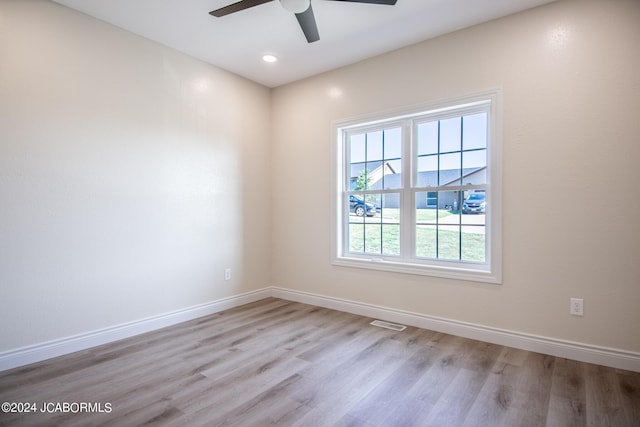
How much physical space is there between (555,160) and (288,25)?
251 centimetres

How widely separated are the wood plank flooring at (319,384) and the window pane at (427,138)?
1.79m

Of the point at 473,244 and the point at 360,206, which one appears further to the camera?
the point at 360,206

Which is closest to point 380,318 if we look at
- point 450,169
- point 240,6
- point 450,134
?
point 450,169

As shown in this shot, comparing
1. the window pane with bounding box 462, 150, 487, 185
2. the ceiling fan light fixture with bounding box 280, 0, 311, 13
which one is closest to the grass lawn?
the window pane with bounding box 462, 150, 487, 185

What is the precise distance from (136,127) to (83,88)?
0.48 metres

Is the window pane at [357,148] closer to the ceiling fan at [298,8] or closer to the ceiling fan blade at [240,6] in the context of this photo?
the ceiling fan at [298,8]

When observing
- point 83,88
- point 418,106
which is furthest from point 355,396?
point 83,88

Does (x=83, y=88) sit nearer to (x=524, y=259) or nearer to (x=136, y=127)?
(x=136, y=127)

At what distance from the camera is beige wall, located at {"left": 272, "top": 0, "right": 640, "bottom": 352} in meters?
2.38

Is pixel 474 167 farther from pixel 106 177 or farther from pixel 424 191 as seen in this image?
pixel 106 177

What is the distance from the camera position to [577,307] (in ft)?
8.27

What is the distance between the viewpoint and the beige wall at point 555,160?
2375mm

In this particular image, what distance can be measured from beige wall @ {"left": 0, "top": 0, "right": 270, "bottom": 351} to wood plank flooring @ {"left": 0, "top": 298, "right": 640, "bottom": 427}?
0.47 m

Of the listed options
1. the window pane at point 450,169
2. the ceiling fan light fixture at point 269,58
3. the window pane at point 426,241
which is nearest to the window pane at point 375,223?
the window pane at point 426,241
